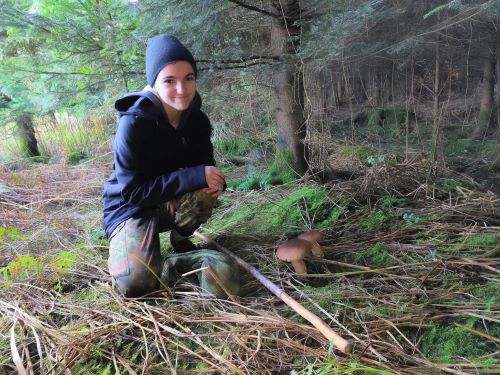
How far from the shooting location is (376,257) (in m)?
2.32

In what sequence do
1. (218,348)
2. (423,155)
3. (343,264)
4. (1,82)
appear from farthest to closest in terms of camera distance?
(1,82), (423,155), (343,264), (218,348)

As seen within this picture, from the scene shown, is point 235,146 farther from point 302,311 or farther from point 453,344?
point 453,344

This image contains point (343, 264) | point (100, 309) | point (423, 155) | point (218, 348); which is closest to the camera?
point (218, 348)

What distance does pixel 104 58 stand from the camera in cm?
401

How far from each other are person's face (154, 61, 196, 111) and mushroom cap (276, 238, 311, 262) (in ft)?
3.38

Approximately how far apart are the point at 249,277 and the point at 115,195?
3.41ft

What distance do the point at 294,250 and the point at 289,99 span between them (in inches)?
75.8

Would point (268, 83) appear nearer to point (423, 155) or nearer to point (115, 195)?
point (423, 155)

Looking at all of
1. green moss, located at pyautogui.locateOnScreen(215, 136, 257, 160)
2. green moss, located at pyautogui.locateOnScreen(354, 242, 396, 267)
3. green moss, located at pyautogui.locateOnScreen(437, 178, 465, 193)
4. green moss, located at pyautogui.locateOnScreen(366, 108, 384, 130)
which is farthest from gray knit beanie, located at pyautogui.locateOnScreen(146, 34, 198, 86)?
green moss, located at pyautogui.locateOnScreen(366, 108, 384, 130)

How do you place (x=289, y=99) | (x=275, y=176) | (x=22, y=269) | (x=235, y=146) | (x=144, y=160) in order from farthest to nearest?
(x=235, y=146), (x=275, y=176), (x=289, y=99), (x=22, y=269), (x=144, y=160)

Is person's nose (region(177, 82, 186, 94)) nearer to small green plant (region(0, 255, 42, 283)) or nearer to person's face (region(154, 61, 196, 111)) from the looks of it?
person's face (region(154, 61, 196, 111))

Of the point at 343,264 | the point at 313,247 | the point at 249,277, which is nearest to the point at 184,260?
the point at 249,277

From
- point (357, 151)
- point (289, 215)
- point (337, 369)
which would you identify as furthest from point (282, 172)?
point (337, 369)

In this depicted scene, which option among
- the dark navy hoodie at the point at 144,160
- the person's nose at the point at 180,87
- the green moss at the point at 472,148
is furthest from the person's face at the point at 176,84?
the green moss at the point at 472,148
